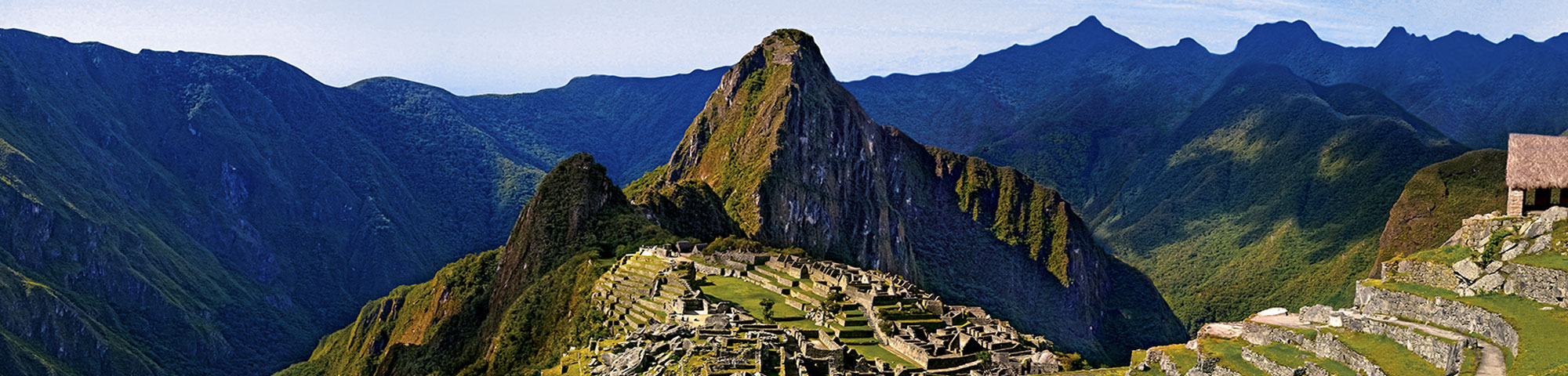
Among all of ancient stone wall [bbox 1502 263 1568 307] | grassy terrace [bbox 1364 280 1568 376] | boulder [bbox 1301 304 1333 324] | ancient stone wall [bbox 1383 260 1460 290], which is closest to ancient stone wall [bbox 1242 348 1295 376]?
boulder [bbox 1301 304 1333 324]

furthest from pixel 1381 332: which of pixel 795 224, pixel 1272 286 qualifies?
pixel 1272 286

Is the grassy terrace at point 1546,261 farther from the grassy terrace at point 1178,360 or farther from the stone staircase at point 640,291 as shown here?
the stone staircase at point 640,291

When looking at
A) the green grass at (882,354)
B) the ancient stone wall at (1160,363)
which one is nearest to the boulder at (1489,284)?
the ancient stone wall at (1160,363)

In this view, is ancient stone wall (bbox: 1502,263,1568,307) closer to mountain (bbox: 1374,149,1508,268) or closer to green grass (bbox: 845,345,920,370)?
green grass (bbox: 845,345,920,370)

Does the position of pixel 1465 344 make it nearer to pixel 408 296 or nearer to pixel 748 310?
pixel 748 310

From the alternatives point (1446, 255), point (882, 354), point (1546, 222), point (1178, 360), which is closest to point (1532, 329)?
point (1178, 360)

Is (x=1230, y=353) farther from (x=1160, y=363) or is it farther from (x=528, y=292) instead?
(x=528, y=292)
